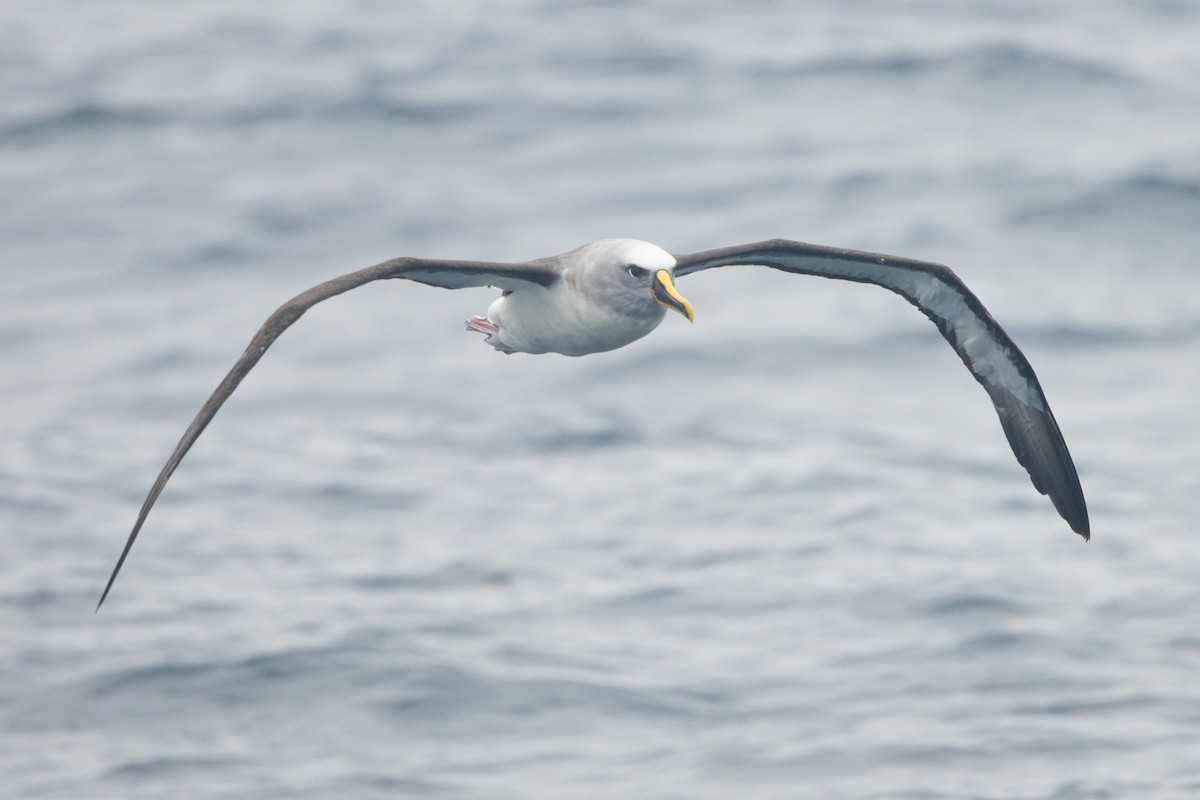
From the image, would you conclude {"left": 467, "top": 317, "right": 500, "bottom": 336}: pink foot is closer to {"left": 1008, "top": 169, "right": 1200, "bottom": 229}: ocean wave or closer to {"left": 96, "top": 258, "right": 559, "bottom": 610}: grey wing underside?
{"left": 96, "top": 258, "right": 559, "bottom": 610}: grey wing underside

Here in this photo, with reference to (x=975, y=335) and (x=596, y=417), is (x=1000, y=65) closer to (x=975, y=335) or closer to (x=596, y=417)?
(x=596, y=417)

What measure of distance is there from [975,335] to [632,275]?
375cm

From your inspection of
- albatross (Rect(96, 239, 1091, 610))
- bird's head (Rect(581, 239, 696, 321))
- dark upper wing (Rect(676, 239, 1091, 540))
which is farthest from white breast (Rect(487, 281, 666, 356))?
dark upper wing (Rect(676, 239, 1091, 540))

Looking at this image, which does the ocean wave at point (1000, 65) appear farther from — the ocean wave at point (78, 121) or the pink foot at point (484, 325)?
the pink foot at point (484, 325)

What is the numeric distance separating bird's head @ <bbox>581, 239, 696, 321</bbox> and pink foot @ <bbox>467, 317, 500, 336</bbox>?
166 cm

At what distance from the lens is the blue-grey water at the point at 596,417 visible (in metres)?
22.4

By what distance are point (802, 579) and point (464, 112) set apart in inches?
735

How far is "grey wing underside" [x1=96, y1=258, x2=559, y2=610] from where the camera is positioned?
10.7m

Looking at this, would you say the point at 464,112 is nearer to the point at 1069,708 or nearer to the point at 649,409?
the point at 649,409

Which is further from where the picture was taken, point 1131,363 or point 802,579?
point 1131,363

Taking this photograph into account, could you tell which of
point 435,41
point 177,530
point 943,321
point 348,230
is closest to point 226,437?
point 177,530

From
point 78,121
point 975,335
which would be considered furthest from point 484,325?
point 78,121

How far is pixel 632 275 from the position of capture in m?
12.7

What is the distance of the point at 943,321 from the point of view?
49.3ft
